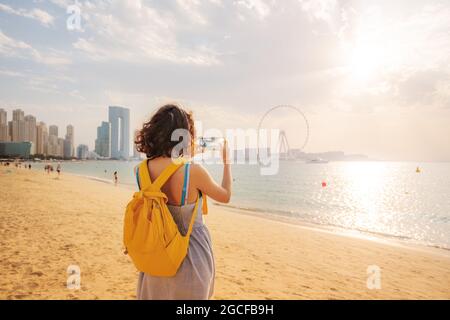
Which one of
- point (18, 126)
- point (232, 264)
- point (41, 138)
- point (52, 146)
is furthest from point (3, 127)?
point (232, 264)

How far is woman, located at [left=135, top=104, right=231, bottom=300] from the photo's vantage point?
5.83 feet

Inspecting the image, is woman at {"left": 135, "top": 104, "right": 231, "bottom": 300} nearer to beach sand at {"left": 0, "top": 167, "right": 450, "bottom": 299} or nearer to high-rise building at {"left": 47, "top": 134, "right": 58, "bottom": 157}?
beach sand at {"left": 0, "top": 167, "right": 450, "bottom": 299}

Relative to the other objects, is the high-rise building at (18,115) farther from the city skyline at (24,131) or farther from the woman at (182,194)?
the woman at (182,194)

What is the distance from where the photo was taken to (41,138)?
176125 millimetres

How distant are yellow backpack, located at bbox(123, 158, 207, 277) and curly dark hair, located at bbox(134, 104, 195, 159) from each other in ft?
0.46

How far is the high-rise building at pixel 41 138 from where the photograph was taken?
171 metres

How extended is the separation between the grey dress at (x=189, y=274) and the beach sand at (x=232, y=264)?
3.43m

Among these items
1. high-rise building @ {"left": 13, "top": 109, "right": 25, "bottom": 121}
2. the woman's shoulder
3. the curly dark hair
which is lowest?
the woman's shoulder

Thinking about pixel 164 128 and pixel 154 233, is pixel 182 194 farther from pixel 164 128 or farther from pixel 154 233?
pixel 164 128

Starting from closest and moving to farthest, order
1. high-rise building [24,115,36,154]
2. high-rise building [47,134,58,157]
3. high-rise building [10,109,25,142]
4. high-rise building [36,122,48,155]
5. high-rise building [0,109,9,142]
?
1. high-rise building [0,109,9,142]
2. high-rise building [10,109,25,142]
3. high-rise building [24,115,36,154]
4. high-rise building [36,122,48,155]
5. high-rise building [47,134,58,157]

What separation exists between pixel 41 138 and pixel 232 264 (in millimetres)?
203545

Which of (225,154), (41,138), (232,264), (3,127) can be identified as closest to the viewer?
(225,154)

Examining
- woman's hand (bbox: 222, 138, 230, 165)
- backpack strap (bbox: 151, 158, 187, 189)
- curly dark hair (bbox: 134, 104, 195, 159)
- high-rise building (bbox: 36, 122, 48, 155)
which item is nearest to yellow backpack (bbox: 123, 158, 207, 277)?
backpack strap (bbox: 151, 158, 187, 189)
